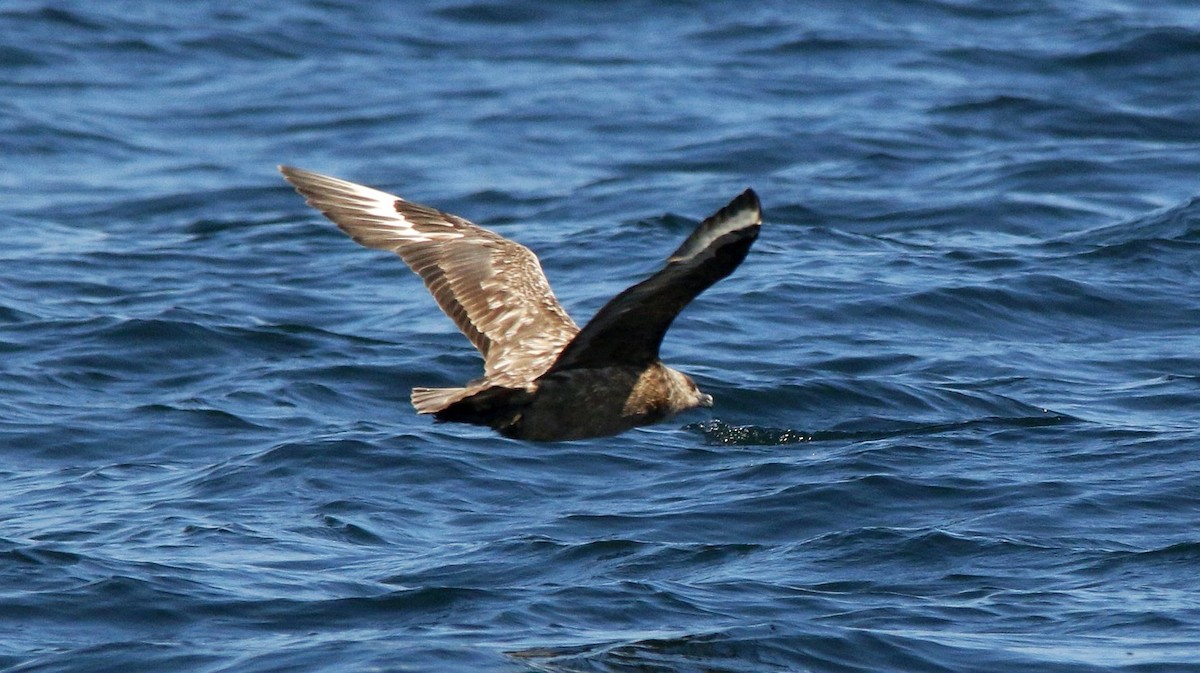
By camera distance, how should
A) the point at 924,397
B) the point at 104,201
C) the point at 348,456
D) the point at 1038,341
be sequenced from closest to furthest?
the point at 348,456 → the point at 924,397 → the point at 1038,341 → the point at 104,201

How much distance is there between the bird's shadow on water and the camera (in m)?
8.86

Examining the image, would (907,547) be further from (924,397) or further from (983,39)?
(983,39)

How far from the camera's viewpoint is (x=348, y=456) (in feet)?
28.2

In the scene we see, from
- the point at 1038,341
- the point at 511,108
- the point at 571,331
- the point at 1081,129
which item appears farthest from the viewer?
the point at 511,108

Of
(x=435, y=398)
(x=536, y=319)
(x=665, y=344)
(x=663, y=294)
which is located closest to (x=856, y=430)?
(x=665, y=344)

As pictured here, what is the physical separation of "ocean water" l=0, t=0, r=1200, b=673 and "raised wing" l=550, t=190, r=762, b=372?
107 cm

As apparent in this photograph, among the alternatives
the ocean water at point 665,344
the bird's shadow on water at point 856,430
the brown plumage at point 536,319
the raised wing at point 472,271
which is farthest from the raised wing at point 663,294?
the bird's shadow on water at point 856,430

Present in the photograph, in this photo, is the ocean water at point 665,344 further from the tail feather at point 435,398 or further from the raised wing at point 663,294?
the raised wing at point 663,294

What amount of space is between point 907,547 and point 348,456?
2782 mm

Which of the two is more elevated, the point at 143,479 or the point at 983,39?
the point at 983,39

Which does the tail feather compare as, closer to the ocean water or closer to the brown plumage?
the brown plumage

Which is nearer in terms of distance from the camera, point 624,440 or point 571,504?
point 571,504

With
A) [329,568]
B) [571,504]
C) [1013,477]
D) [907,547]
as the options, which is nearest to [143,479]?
[329,568]

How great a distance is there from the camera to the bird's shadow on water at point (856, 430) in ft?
29.1
